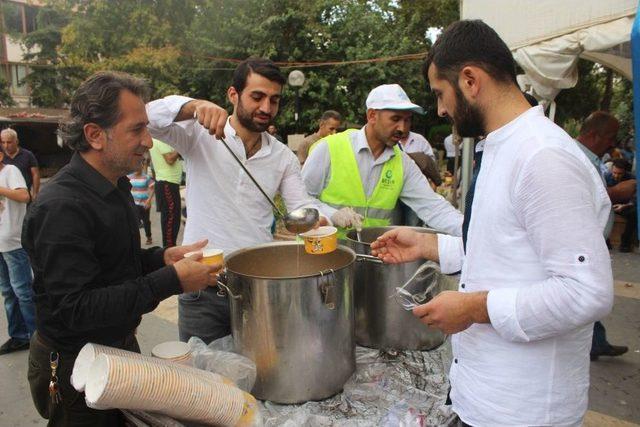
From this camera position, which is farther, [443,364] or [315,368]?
[443,364]

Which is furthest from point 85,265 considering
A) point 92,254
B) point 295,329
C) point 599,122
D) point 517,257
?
point 599,122

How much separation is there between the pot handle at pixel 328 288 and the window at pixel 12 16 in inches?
1381

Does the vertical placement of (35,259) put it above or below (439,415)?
above

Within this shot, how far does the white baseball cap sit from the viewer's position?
2646 millimetres

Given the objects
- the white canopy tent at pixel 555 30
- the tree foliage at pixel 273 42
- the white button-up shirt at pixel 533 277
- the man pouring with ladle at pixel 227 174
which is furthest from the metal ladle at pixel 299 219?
the tree foliage at pixel 273 42

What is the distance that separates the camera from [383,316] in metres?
1.86

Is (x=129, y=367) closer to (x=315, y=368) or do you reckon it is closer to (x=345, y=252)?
(x=315, y=368)

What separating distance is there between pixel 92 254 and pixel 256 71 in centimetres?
116

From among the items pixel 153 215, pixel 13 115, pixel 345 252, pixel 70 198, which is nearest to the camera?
pixel 70 198

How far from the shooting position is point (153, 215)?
370 inches

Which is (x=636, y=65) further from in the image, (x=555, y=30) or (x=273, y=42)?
(x=273, y=42)

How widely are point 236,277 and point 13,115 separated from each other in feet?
63.8

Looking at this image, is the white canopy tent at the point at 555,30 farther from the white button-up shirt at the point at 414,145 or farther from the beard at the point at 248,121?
the beard at the point at 248,121

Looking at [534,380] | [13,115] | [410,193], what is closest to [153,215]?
[410,193]
